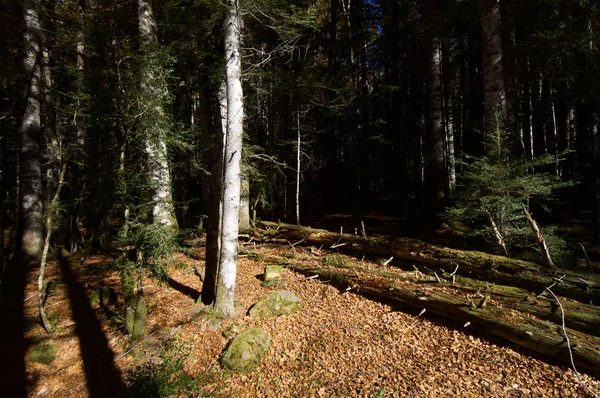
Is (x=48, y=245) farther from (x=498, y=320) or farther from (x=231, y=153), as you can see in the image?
(x=498, y=320)

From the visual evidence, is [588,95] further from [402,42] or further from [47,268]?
[47,268]

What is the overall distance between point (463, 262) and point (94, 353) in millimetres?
8497

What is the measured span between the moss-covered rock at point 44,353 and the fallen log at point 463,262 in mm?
6991

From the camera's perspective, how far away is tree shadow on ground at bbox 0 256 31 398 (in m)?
5.24

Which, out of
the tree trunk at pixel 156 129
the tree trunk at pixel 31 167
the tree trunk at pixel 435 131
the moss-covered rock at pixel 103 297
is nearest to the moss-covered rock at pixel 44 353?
the moss-covered rock at pixel 103 297

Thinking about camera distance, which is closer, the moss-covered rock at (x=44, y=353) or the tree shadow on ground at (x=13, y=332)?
the tree shadow on ground at (x=13, y=332)

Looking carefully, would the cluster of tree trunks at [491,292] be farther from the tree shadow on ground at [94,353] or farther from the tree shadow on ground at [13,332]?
the tree shadow on ground at [13,332]

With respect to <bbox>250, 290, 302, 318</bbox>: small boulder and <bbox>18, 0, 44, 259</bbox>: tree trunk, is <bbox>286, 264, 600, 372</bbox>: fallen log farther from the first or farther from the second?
<bbox>18, 0, 44, 259</bbox>: tree trunk

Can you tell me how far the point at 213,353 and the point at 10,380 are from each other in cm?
390

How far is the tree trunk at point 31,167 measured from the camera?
9.14 metres

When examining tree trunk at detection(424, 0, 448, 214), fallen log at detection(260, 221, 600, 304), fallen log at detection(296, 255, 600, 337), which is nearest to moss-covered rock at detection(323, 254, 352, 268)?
fallen log at detection(260, 221, 600, 304)

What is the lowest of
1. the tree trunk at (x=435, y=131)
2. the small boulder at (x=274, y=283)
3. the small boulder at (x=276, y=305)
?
the small boulder at (x=276, y=305)

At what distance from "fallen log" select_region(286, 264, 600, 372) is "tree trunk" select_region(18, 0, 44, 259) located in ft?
35.0

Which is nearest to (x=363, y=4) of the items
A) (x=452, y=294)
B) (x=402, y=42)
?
(x=402, y=42)
